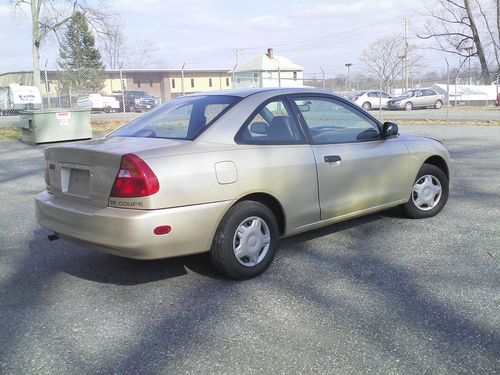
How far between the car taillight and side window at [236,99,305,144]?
0.84 meters

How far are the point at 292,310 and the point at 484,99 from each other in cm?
3775

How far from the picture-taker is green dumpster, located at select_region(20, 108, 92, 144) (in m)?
14.7

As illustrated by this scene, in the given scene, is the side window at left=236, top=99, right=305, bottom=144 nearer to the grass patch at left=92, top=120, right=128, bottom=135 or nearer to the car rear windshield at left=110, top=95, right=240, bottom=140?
the car rear windshield at left=110, top=95, right=240, bottom=140

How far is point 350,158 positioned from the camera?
459 centimetres

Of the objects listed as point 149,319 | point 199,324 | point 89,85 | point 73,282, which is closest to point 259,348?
point 199,324

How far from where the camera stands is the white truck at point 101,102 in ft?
88.0

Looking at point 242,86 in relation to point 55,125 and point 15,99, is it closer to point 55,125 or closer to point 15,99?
point 15,99

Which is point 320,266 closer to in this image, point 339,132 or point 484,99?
point 339,132

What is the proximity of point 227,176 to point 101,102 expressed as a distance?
→ 31.8 m

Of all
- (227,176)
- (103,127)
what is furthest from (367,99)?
(227,176)

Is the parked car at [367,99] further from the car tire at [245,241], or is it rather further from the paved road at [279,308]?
the car tire at [245,241]

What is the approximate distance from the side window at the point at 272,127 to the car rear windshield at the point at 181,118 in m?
0.25

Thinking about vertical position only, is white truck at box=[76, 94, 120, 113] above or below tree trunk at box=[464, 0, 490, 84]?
below

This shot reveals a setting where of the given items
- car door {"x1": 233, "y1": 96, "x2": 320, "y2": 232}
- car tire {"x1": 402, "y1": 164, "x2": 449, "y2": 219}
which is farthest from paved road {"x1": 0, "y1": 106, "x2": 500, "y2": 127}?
car door {"x1": 233, "y1": 96, "x2": 320, "y2": 232}
